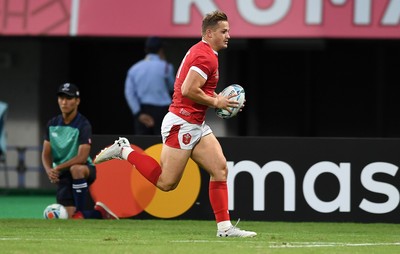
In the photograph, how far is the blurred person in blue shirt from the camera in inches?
640

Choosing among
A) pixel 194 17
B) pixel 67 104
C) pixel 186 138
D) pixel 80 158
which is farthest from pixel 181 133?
pixel 194 17

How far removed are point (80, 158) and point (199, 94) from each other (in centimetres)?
311

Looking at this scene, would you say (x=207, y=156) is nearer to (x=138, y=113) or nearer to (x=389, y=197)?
(x=389, y=197)

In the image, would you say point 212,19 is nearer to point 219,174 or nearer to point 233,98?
point 233,98

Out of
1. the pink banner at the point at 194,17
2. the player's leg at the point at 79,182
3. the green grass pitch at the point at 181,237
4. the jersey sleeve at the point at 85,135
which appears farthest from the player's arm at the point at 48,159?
the pink banner at the point at 194,17

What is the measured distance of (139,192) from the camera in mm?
13820

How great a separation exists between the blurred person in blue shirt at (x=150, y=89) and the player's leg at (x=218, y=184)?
518 cm

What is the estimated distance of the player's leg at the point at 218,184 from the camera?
11.1 m

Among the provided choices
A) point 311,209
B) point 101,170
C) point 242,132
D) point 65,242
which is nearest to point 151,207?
point 101,170

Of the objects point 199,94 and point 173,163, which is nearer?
point 199,94

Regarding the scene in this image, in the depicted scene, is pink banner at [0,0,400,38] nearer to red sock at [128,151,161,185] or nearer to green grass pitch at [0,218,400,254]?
green grass pitch at [0,218,400,254]

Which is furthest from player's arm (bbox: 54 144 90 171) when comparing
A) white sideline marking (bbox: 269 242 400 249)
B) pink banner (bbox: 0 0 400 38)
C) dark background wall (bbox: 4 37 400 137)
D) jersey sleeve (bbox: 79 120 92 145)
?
dark background wall (bbox: 4 37 400 137)

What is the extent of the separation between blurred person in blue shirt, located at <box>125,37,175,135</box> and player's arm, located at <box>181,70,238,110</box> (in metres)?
5.37

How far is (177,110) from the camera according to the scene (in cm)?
1119
